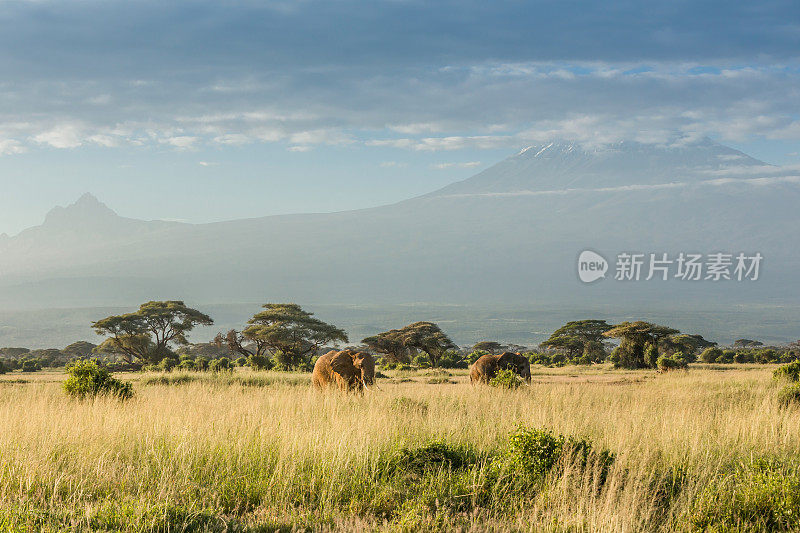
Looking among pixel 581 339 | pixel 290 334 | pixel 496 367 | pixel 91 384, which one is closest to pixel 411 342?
pixel 290 334

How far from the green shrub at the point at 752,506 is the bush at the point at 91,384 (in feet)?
39.9

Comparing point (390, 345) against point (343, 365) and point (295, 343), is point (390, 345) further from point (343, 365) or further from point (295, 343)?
point (343, 365)

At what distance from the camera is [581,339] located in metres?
60.8

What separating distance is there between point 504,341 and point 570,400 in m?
164

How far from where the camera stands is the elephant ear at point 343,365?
1900cm

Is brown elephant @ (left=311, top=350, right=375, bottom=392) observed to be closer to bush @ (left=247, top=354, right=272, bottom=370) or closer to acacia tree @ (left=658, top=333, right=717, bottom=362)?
bush @ (left=247, top=354, right=272, bottom=370)

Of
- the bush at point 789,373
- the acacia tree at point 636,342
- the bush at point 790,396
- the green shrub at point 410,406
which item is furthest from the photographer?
the acacia tree at point 636,342

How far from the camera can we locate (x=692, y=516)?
6.92 metres

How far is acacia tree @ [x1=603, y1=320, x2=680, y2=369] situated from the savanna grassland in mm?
33851

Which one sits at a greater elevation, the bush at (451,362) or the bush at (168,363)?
the bush at (451,362)

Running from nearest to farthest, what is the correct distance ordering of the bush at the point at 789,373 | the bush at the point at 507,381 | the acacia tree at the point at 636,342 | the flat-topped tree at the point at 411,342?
1. the bush at the point at 507,381
2. the bush at the point at 789,373
3. the acacia tree at the point at 636,342
4. the flat-topped tree at the point at 411,342

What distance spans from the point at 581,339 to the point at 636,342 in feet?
51.4

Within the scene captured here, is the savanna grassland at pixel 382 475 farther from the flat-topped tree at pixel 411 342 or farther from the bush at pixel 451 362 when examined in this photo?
the flat-topped tree at pixel 411 342

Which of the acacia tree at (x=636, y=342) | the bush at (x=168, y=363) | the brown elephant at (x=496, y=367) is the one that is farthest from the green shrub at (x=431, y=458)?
the acacia tree at (x=636, y=342)
